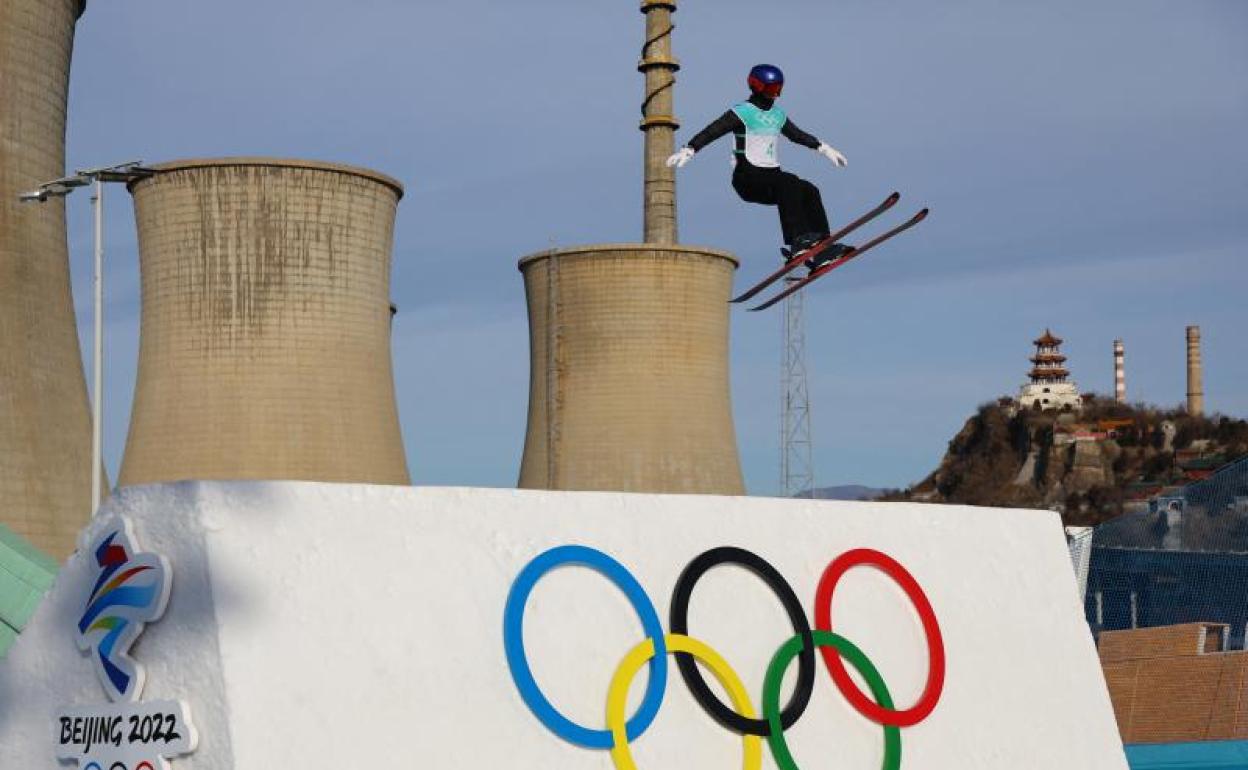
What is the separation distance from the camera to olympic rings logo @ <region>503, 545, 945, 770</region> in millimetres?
6594

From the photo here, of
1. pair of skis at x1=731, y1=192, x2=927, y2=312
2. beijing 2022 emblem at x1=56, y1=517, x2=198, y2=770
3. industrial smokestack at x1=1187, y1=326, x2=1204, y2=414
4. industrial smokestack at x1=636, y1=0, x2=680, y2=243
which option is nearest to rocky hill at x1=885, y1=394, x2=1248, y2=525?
industrial smokestack at x1=1187, y1=326, x2=1204, y2=414

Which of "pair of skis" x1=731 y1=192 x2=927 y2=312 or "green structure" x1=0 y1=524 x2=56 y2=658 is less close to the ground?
"pair of skis" x1=731 y1=192 x2=927 y2=312

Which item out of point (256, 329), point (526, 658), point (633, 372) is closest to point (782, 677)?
point (526, 658)

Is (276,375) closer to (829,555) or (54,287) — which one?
(54,287)

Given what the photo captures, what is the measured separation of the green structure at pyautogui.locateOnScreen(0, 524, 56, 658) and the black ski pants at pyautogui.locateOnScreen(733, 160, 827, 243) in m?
5.38

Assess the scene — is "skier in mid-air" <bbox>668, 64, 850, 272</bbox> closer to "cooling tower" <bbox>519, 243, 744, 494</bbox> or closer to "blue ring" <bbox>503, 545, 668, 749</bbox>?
"blue ring" <bbox>503, 545, 668, 749</bbox>

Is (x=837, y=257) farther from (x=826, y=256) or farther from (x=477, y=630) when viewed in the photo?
(x=477, y=630)

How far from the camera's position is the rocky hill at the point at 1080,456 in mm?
94562

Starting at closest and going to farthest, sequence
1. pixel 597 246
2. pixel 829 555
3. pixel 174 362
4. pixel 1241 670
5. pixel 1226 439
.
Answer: pixel 829 555, pixel 1241 670, pixel 174 362, pixel 597 246, pixel 1226 439

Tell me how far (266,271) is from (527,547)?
2666 cm

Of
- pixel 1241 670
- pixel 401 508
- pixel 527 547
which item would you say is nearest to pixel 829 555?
pixel 527 547

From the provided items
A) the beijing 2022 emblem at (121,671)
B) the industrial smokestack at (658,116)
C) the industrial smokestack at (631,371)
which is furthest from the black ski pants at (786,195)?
the industrial smokestack at (658,116)

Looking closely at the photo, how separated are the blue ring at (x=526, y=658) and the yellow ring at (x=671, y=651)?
0.04 metres

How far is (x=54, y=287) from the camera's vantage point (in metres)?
28.3
